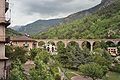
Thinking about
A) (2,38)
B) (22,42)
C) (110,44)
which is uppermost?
(2,38)

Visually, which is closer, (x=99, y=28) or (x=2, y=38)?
(x=2, y=38)

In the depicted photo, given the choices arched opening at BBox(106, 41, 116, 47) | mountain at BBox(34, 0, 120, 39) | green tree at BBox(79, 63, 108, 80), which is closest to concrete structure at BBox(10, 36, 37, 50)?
green tree at BBox(79, 63, 108, 80)

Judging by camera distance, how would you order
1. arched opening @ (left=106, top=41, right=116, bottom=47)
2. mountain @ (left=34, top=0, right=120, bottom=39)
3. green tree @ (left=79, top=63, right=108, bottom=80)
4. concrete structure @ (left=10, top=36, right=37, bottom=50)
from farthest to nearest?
mountain @ (left=34, top=0, right=120, bottom=39) → arched opening @ (left=106, top=41, right=116, bottom=47) → concrete structure @ (left=10, top=36, right=37, bottom=50) → green tree @ (left=79, top=63, right=108, bottom=80)

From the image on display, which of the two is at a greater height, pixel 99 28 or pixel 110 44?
pixel 99 28

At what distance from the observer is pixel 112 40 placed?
385 ft

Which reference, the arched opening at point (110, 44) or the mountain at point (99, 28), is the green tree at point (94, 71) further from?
the mountain at point (99, 28)

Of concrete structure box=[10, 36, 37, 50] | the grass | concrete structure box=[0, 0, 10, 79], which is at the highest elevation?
concrete structure box=[0, 0, 10, 79]

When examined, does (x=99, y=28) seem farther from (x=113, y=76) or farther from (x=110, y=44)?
(x=113, y=76)

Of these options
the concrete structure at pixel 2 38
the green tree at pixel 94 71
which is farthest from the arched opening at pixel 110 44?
the concrete structure at pixel 2 38

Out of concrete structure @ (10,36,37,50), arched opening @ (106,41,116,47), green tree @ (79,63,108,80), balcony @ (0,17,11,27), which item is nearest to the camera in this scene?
balcony @ (0,17,11,27)

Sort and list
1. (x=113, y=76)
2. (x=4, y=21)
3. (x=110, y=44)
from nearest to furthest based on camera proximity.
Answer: (x=4, y=21), (x=113, y=76), (x=110, y=44)

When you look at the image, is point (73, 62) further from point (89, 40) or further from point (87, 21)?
point (87, 21)

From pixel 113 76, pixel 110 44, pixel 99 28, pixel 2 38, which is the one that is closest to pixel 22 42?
pixel 113 76

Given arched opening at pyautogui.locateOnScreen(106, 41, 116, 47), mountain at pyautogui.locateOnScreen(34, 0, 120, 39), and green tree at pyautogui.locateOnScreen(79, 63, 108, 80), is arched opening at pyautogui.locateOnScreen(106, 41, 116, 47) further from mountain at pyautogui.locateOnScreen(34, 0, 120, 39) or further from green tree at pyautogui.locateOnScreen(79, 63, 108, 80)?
green tree at pyautogui.locateOnScreen(79, 63, 108, 80)
